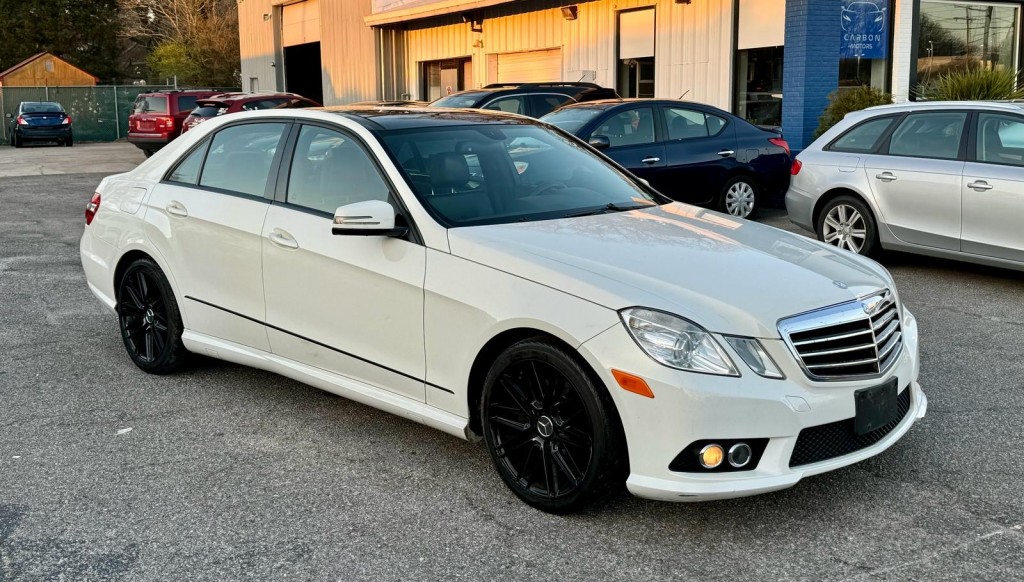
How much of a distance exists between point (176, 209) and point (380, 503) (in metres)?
2.41

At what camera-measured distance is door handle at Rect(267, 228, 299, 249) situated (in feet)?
16.1

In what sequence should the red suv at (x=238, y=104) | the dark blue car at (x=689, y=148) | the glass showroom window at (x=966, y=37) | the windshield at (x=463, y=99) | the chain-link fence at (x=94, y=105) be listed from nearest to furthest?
the dark blue car at (x=689, y=148) < the windshield at (x=463, y=99) < the glass showroom window at (x=966, y=37) < the red suv at (x=238, y=104) < the chain-link fence at (x=94, y=105)

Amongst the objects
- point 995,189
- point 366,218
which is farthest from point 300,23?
point 366,218

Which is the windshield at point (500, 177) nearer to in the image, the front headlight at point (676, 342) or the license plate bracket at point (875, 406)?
the front headlight at point (676, 342)

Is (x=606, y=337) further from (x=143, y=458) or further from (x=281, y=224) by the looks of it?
(x=143, y=458)

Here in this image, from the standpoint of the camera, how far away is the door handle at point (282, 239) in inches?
194

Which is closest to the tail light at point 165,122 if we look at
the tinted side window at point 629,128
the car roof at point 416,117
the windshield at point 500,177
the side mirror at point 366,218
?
the tinted side window at point 629,128

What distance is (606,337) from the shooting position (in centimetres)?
370

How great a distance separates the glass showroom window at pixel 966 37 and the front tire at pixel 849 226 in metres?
8.32

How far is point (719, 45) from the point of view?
17359mm

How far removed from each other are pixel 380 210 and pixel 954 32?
15.3 m

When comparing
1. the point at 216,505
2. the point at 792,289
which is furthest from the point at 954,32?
the point at 216,505

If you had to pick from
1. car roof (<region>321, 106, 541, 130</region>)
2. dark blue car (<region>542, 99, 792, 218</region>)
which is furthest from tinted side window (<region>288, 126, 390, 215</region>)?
dark blue car (<region>542, 99, 792, 218</region>)

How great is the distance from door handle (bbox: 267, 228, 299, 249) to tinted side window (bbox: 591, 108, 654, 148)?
7.00m
